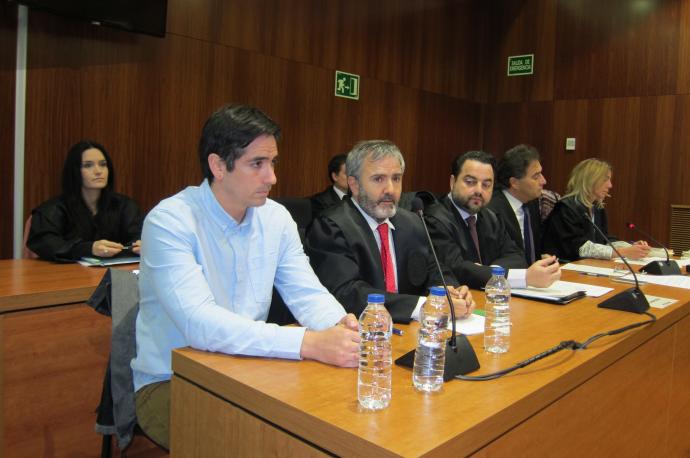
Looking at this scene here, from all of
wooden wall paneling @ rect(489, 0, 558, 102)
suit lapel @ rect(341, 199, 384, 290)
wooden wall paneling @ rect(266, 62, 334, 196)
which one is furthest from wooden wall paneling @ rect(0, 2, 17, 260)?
wooden wall paneling @ rect(489, 0, 558, 102)

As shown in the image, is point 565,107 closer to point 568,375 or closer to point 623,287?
point 623,287

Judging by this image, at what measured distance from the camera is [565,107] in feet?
22.5

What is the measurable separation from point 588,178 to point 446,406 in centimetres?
383

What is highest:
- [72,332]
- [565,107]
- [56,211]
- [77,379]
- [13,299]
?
[565,107]

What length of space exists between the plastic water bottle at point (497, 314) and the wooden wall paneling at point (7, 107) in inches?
128

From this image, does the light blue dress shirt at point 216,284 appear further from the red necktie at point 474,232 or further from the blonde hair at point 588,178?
the blonde hair at point 588,178

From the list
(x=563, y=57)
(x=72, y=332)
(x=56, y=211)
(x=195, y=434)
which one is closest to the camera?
(x=195, y=434)

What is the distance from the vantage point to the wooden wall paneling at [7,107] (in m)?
3.78

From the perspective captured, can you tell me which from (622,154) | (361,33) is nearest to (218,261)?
(361,33)

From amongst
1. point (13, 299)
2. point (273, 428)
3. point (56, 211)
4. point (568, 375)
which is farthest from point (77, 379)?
point (568, 375)

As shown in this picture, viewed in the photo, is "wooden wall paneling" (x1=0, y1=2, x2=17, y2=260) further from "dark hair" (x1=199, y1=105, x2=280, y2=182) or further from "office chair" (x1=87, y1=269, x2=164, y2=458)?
"dark hair" (x1=199, y1=105, x2=280, y2=182)

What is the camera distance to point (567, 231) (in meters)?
4.38

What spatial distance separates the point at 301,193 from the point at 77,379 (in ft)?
10.6

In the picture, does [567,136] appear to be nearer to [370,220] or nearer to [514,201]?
[514,201]
